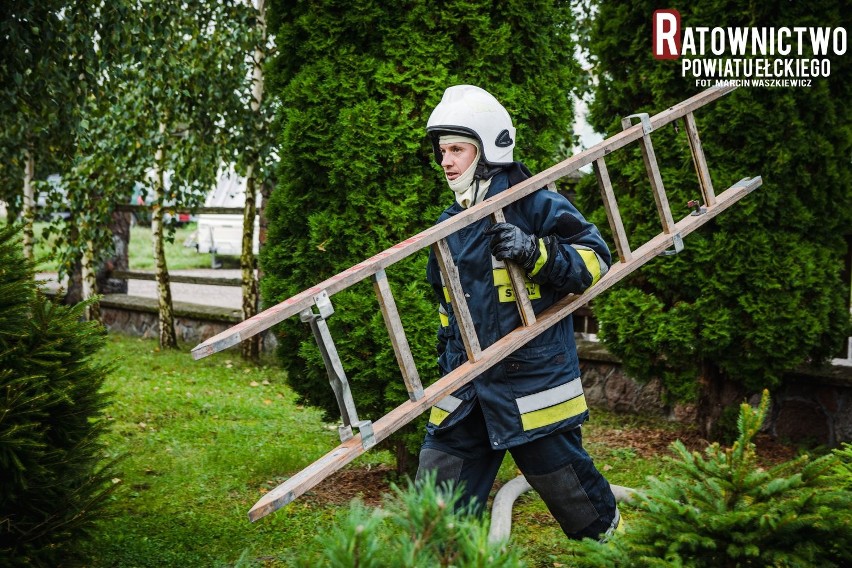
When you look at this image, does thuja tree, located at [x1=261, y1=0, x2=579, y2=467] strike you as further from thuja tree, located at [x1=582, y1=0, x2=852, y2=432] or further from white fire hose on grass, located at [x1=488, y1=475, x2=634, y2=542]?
thuja tree, located at [x1=582, y1=0, x2=852, y2=432]

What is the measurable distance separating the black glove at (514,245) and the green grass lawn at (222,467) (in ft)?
3.38

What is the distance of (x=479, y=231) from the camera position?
3.09 m

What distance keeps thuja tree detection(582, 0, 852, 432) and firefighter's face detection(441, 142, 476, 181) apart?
10.1 feet

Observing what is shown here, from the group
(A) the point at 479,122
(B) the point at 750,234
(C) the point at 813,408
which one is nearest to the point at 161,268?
(B) the point at 750,234

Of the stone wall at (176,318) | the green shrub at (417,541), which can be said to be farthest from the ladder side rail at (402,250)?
the stone wall at (176,318)

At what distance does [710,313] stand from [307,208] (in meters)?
2.73

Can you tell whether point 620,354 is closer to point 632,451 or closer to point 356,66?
point 632,451

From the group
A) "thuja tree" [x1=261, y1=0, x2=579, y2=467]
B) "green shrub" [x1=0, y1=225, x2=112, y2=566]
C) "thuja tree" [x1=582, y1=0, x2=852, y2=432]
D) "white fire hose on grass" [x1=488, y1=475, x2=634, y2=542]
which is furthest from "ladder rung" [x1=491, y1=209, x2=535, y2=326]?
"thuja tree" [x1=582, y1=0, x2=852, y2=432]

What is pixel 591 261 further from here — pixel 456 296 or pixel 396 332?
pixel 396 332

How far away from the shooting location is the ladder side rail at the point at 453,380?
2029mm

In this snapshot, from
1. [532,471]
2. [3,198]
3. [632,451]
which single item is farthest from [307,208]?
[3,198]

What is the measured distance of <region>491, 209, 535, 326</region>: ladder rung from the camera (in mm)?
2807

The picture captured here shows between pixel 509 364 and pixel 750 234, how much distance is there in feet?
10.7

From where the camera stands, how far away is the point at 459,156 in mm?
3127
